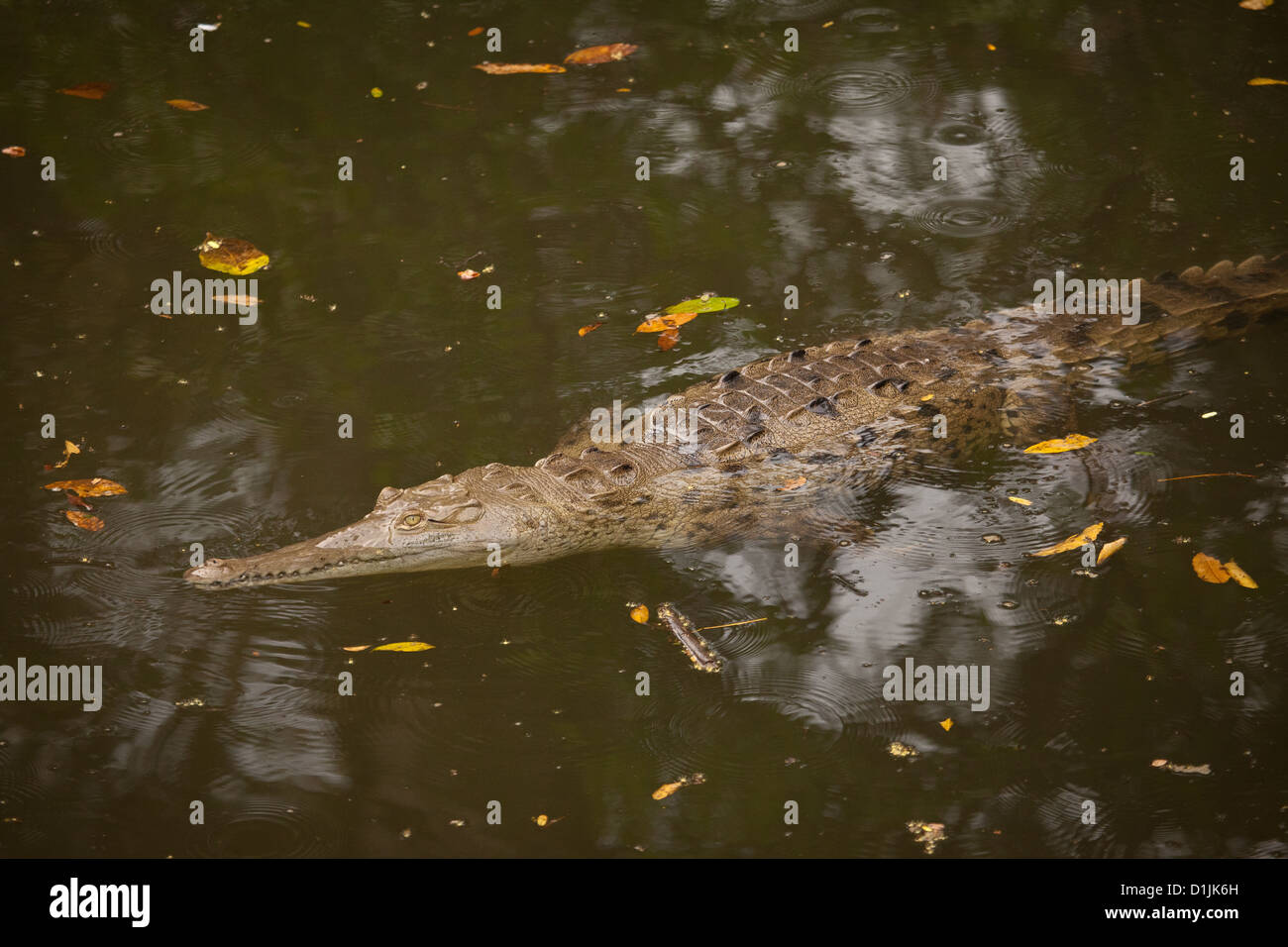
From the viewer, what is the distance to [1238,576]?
456 centimetres

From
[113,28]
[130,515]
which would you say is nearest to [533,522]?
[130,515]

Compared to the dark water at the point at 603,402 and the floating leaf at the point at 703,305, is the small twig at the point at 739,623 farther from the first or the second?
the floating leaf at the point at 703,305

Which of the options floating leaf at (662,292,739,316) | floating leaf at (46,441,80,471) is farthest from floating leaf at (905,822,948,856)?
floating leaf at (46,441,80,471)

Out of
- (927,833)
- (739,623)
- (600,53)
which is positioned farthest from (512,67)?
(927,833)

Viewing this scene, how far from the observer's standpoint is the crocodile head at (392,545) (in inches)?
179

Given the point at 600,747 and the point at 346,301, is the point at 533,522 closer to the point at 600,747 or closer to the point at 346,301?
the point at 600,747

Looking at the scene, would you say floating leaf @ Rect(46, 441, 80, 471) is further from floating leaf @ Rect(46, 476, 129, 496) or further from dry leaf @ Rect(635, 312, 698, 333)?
dry leaf @ Rect(635, 312, 698, 333)

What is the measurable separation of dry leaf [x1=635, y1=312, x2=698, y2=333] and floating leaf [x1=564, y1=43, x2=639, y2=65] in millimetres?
3299

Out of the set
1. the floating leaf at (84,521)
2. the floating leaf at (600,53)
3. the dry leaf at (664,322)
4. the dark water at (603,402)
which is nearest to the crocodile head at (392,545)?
the dark water at (603,402)

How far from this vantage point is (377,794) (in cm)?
387

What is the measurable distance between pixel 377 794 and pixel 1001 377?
3.64 meters

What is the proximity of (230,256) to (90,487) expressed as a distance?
2108 mm

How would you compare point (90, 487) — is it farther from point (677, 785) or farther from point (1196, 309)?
point (1196, 309)

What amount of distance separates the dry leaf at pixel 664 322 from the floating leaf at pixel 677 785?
9.41 feet
